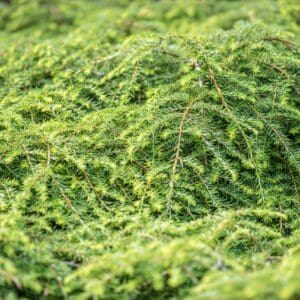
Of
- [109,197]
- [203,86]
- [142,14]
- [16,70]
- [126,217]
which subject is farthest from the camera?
[142,14]

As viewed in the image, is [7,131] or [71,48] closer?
[7,131]

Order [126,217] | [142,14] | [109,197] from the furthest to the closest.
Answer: [142,14]
[109,197]
[126,217]

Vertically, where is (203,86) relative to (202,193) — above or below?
above

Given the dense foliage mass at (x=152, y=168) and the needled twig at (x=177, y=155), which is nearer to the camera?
the dense foliage mass at (x=152, y=168)

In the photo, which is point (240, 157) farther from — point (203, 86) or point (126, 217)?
point (126, 217)

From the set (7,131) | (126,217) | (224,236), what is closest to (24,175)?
(7,131)

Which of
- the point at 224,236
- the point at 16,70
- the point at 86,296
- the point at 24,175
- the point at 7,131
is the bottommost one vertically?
the point at 224,236

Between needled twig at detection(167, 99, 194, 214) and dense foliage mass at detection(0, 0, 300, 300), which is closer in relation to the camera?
dense foliage mass at detection(0, 0, 300, 300)

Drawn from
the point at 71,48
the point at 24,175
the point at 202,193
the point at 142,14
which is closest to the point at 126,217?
the point at 202,193
